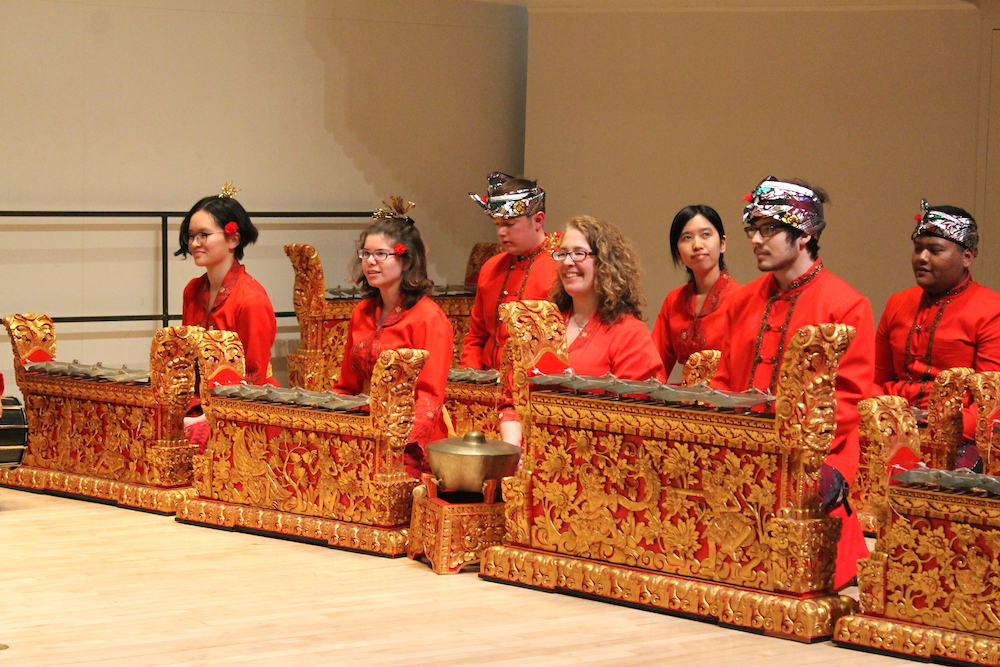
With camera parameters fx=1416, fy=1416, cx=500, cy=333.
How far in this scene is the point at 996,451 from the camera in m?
4.56

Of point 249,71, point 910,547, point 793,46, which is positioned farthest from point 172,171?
point 910,547

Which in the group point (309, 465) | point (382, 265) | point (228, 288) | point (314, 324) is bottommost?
point (309, 465)

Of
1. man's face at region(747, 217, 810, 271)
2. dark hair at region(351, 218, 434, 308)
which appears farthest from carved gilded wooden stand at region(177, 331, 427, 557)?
man's face at region(747, 217, 810, 271)

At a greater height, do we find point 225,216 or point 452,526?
point 225,216

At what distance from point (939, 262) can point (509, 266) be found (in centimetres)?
182

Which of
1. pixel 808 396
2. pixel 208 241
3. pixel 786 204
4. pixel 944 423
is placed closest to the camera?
pixel 808 396

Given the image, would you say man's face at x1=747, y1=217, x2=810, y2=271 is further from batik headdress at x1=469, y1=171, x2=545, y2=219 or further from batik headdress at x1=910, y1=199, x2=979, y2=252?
batik headdress at x1=469, y1=171, x2=545, y2=219

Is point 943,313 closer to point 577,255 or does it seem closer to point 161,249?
point 577,255

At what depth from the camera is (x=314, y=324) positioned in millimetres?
7648

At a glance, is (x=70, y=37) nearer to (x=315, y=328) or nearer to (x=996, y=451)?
(x=315, y=328)

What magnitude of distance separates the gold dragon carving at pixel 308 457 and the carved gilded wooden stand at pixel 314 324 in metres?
2.29

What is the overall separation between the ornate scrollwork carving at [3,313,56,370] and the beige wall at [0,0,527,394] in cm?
145

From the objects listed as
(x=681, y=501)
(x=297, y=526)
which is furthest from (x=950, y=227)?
(x=297, y=526)

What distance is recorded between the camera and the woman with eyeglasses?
581 cm
